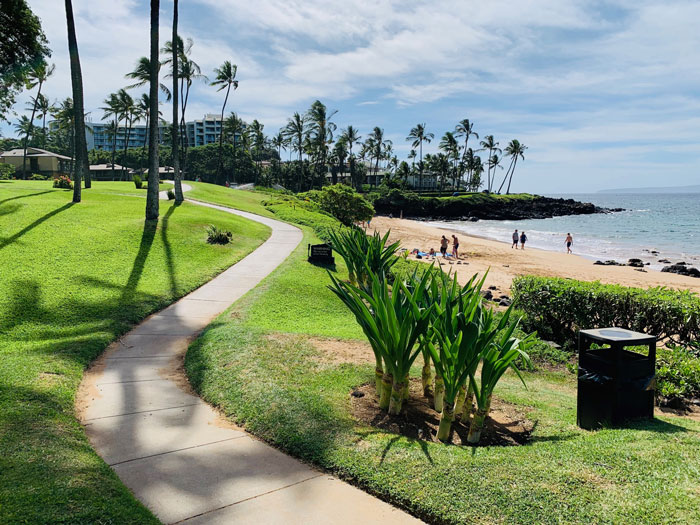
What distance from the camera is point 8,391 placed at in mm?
4703

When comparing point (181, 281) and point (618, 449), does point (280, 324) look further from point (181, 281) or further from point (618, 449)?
point (618, 449)

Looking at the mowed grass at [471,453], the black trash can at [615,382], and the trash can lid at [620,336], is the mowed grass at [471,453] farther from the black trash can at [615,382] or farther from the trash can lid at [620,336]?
the trash can lid at [620,336]

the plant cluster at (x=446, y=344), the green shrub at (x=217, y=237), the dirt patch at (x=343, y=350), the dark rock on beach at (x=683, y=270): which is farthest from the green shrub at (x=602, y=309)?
the dark rock on beach at (x=683, y=270)

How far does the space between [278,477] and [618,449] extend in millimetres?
2575

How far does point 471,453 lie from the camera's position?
12.3 feet

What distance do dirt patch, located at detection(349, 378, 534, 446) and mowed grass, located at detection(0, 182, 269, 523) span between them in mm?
2242

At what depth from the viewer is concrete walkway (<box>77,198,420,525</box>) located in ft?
10.3

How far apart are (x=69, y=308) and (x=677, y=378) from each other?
952cm

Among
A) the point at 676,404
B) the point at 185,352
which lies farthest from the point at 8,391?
the point at 676,404

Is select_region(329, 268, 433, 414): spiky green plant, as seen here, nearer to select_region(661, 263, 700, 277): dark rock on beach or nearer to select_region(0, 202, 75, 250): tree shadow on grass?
select_region(0, 202, 75, 250): tree shadow on grass

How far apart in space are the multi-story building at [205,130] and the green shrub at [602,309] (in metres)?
148

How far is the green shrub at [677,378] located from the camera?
5.94 m

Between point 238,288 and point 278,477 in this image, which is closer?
point 278,477

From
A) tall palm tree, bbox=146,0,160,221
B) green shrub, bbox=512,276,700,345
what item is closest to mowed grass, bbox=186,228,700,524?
green shrub, bbox=512,276,700,345
